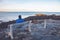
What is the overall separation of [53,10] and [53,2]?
11 centimetres

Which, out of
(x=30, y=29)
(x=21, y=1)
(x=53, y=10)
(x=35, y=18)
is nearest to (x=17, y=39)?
(x=30, y=29)

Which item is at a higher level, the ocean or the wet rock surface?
the ocean

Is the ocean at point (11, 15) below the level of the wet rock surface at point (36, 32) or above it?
above

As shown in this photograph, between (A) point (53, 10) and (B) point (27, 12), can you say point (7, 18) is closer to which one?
(B) point (27, 12)

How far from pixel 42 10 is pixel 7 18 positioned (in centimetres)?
47

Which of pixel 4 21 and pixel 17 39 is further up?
pixel 4 21

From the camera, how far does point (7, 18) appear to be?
1.49m

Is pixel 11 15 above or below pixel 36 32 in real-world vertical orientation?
above

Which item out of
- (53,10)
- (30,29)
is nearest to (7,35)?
(30,29)

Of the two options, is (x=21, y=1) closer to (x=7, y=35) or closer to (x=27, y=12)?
(x=27, y=12)

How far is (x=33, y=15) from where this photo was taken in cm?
152

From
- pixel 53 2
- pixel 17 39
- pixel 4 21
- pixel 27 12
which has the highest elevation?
pixel 53 2

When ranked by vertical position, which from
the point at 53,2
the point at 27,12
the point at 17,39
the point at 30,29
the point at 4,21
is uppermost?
the point at 53,2

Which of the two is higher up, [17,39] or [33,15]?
[33,15]
